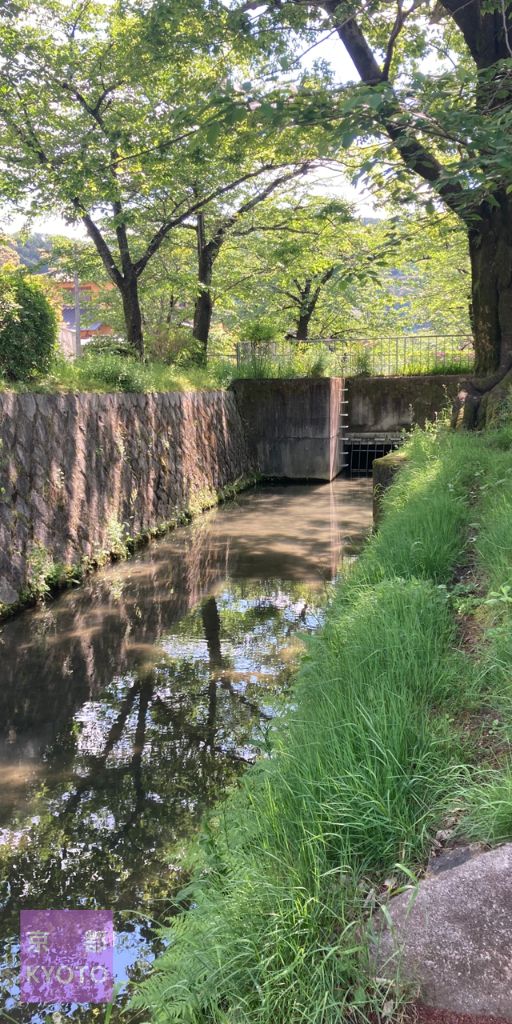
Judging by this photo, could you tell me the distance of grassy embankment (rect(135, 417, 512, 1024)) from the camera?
6.10 feet

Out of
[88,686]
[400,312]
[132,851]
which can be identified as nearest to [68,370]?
[88,686]

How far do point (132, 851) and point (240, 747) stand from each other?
3.29ft

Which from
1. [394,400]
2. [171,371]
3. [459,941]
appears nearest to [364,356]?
[394,400]

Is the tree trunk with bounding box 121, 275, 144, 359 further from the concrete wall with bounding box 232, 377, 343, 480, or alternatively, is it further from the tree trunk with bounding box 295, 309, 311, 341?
the tree trunk with bounding box 295, 309, 311, 341

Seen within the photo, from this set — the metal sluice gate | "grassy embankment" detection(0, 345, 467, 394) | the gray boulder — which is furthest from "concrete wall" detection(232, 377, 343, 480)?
the gray boulder

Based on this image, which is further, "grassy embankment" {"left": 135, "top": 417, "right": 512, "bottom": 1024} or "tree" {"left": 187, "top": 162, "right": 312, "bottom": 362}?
"tree" {"left": 187, "top": 162, "right": 312, "bottom": 362}

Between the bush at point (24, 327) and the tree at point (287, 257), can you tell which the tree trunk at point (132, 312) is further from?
the bush at point (24, 327)

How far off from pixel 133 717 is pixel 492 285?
699 centimetres

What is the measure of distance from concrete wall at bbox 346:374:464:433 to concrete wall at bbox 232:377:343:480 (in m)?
0.77

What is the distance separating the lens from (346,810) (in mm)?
2258

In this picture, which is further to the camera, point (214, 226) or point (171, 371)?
point (214, 226)

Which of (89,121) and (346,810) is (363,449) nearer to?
(89,121)

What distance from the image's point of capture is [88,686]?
5.15m

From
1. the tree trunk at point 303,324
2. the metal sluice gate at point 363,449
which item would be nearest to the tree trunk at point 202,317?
the metal sluice gate at point 363,449
